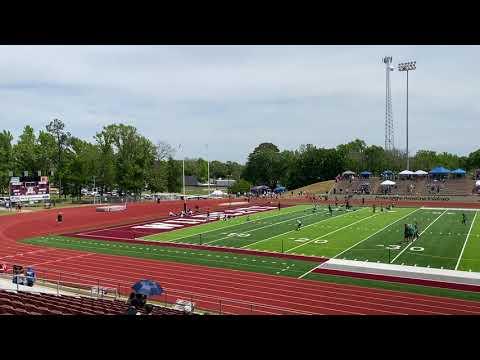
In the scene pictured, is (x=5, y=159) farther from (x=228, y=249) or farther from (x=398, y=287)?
(x=398, y=287)

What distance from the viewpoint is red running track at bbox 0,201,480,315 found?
15.7 metres

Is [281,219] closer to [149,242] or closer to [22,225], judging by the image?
[149,242]

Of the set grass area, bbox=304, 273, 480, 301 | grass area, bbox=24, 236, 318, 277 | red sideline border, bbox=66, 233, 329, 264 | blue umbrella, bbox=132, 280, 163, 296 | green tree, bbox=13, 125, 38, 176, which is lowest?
grass area, bbox=304, 273, 480, 301

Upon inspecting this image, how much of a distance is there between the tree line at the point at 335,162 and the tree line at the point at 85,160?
35714mm

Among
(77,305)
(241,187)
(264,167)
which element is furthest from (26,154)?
(77,305)

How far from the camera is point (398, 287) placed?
18.0 metres

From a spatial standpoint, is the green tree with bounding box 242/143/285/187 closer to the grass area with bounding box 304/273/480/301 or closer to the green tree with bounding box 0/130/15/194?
the green tree with bounding box 0/130/15/194

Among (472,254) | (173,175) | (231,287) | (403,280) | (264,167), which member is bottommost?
(231,287)

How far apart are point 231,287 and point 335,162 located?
86.8 metres

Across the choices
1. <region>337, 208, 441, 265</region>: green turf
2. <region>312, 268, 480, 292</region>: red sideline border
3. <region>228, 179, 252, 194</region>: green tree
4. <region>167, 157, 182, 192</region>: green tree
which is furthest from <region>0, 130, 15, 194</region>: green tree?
<region>312, 268, 480, 292</region>: red sideline border

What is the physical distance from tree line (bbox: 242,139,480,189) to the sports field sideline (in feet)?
194

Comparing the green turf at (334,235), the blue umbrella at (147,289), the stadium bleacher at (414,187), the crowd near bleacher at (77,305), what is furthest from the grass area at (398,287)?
the stadium bleacher at (414,187)

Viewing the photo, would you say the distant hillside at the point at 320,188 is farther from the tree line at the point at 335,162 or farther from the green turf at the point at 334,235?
the green turf at the point at 334,235
